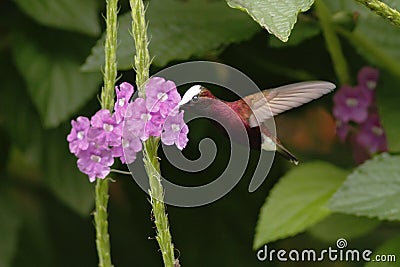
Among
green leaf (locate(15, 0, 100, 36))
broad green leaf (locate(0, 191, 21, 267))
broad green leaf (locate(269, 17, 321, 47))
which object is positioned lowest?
broad green leaf (locate(0, 191, 21, 267))

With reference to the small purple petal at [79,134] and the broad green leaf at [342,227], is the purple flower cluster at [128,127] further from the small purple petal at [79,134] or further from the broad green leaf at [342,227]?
the broad green leaf at [342,227]

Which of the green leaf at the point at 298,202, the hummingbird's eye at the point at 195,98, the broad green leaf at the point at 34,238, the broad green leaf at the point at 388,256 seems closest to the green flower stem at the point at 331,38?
the green leaf at the point at 298,202

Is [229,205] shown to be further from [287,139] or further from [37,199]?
[37,199]

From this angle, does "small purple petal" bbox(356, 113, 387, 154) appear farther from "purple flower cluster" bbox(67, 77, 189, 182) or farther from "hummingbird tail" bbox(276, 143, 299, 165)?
"purple flower cluster" bbox(67, 77, 189, 182)

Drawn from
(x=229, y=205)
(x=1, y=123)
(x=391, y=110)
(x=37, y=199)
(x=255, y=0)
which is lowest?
(x=37, y=199)

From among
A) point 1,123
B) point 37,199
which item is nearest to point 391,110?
point 1,123

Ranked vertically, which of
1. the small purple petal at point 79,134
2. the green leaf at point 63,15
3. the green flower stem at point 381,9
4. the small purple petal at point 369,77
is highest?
the green flower stem at point 381,9

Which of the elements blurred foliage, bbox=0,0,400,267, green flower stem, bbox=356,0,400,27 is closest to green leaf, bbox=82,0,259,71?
blurred foliage, bbox=0,0,400,267

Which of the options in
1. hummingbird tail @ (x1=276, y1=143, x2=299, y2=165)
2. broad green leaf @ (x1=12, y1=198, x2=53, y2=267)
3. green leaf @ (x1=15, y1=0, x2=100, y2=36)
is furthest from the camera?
broad green leaf @ (x1=12, y1=198, x2=53, y2=267)
